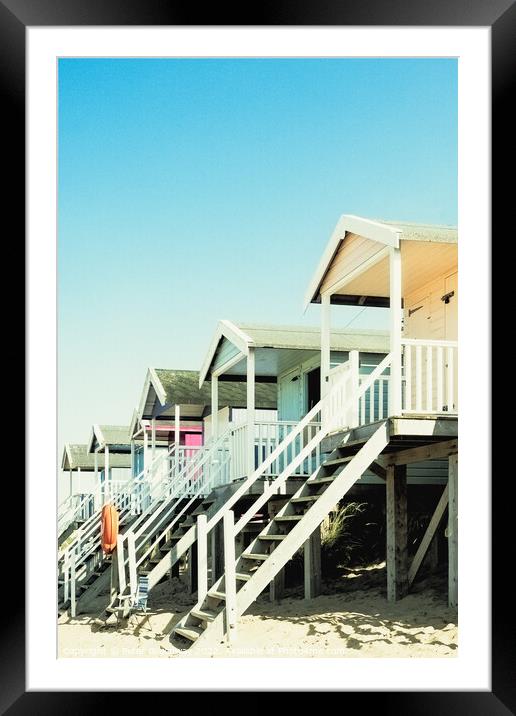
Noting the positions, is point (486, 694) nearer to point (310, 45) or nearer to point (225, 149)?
point (310, 45)

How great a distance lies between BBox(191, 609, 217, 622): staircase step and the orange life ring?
3096mm

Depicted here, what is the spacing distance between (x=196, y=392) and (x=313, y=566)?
715cm

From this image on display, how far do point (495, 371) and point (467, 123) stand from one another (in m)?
1.68

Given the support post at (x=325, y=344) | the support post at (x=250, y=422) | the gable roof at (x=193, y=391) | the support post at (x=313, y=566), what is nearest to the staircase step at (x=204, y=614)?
the support post at (x=313, y=566)

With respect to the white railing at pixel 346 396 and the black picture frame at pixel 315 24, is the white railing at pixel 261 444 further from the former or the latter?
the black picture frame at pixel 315 24

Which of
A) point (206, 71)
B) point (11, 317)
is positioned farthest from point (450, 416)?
point (206, 71)

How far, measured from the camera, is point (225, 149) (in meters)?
26.0

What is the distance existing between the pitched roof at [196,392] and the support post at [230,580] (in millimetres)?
8892

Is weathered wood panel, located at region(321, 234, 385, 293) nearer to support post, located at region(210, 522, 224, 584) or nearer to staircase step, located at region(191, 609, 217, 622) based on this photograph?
support post, located at region(210, 522, 224, 584)

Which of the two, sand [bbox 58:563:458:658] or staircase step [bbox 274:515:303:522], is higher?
staircase step [bbox 274:515:303:522]

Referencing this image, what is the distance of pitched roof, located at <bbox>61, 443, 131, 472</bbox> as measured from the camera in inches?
1283

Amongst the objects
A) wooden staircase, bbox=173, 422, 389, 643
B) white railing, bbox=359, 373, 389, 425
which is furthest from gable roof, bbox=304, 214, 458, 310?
wooden staircase, bbox=173, 422, 389, 643

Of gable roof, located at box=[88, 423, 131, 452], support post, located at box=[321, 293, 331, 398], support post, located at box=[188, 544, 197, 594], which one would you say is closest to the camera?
support post, located at box=[321, 293, 331, 398]

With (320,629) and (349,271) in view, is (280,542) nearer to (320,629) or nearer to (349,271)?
(320,629)
